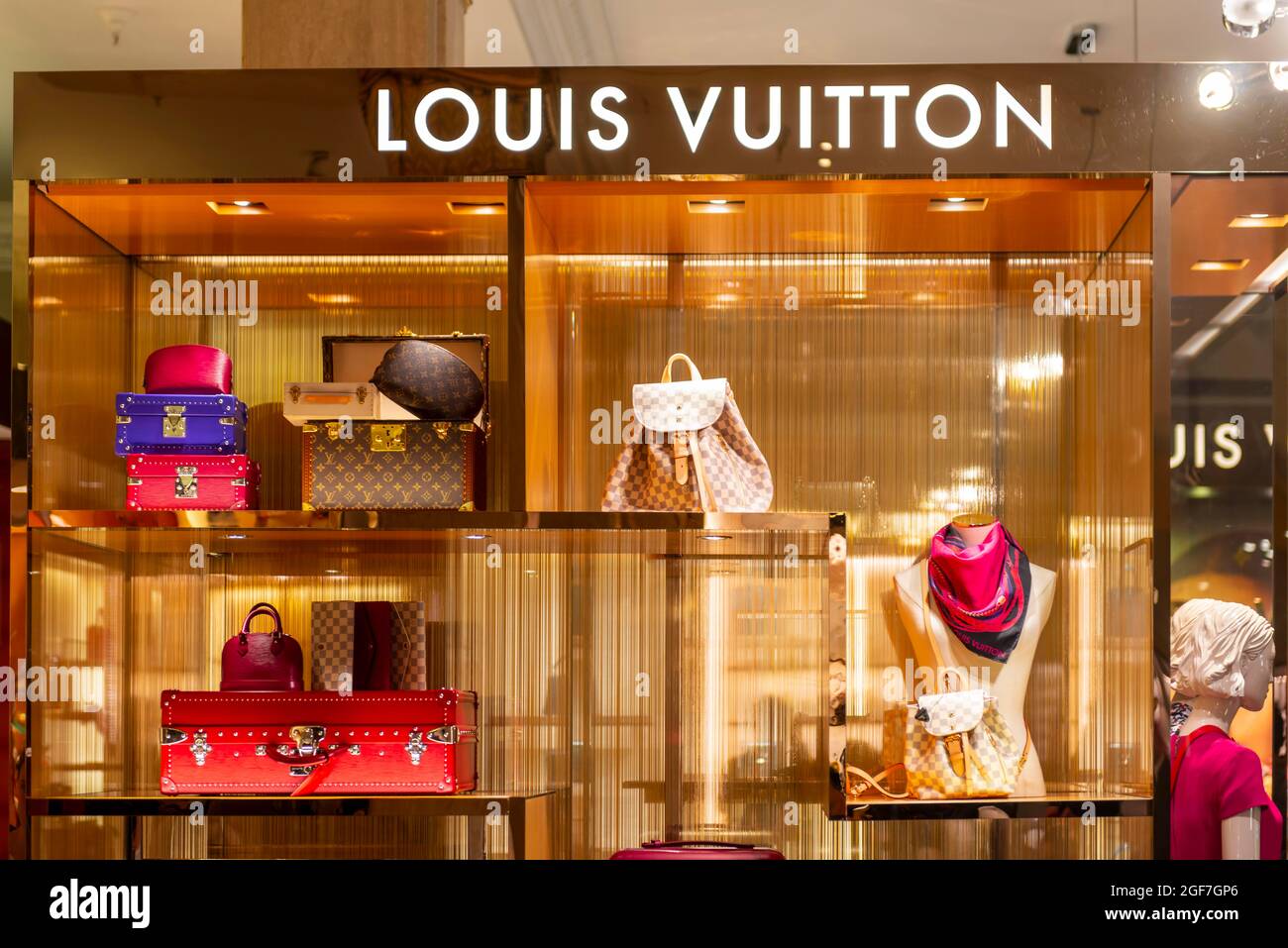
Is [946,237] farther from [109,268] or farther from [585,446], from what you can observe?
[109,268]

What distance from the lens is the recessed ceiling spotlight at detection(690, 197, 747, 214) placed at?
134 inches

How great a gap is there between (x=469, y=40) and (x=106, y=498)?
5.68ft

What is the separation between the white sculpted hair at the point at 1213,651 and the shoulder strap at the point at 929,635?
57 cm

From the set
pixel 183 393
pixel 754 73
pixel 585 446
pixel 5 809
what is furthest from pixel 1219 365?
pixel 5 809

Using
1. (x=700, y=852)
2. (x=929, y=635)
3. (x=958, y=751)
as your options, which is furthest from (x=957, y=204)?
(x=700, y=852)

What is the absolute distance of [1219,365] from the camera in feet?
11.3

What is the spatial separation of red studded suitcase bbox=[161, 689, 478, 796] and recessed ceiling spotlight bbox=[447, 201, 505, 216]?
1248mm

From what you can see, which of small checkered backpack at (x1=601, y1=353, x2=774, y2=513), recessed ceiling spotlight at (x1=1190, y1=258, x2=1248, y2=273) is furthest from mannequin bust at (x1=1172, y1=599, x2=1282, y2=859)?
small checkered backpack at (x1=601, y1=353, x2=774, y2=513)

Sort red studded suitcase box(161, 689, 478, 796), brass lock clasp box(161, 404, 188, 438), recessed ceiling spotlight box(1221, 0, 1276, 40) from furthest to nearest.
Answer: recessed ceiling spotlight box(1221, 0, 1276, 40) < brass lock clasp box(161, 404, 188, 438) < red studded suitcase box(161, 689, 478, 796)

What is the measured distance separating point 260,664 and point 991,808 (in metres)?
1.88

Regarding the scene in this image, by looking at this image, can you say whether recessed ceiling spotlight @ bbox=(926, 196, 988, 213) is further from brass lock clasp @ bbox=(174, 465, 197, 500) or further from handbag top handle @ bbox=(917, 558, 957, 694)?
brass lock clasp @ bbox=(174, 465, 197, 500)

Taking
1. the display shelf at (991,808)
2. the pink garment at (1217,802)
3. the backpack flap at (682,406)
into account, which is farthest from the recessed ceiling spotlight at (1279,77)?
the display shelf at (991,808)

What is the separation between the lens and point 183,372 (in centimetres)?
339

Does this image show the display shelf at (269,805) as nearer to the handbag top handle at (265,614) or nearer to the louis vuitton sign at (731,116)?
the handbag top handle at (265,614)
